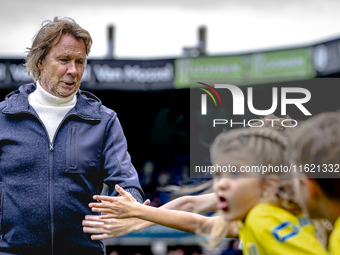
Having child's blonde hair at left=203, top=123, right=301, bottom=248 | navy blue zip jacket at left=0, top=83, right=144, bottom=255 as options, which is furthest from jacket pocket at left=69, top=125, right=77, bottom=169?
child's blonde hair at left=203, top=123, right=301, bottom=248

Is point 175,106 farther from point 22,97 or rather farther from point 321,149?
point 321,149

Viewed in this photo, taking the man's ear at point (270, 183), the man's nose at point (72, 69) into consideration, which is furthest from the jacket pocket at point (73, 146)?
the man's ear at point (270, 183)

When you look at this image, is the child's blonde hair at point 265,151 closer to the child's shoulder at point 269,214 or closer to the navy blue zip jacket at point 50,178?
the child's shoulder at point 269,214

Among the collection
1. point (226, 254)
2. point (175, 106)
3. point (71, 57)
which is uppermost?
point (71, 57)

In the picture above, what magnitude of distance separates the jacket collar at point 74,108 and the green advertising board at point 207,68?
1047cm

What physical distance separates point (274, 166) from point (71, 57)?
4.78 ft

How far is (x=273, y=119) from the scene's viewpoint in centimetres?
270

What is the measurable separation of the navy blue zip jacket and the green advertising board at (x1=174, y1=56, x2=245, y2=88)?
34.9 feet

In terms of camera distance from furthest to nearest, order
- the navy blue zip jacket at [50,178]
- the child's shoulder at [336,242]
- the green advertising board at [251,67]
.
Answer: the green advertising board at [251,67]
the navy blue zip jacket at [50,178]
the child's shoulder at [336,242]

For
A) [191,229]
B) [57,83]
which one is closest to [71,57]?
[57,83]

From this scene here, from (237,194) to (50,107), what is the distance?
4.42ft

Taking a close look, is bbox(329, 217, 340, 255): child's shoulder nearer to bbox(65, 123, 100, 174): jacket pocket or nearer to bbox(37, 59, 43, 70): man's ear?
bbox(65, 123, 100, 174): jacket pocket

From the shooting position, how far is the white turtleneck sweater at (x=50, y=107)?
8.73ft

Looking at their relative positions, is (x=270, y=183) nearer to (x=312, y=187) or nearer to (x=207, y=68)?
(x=312, y=187)
